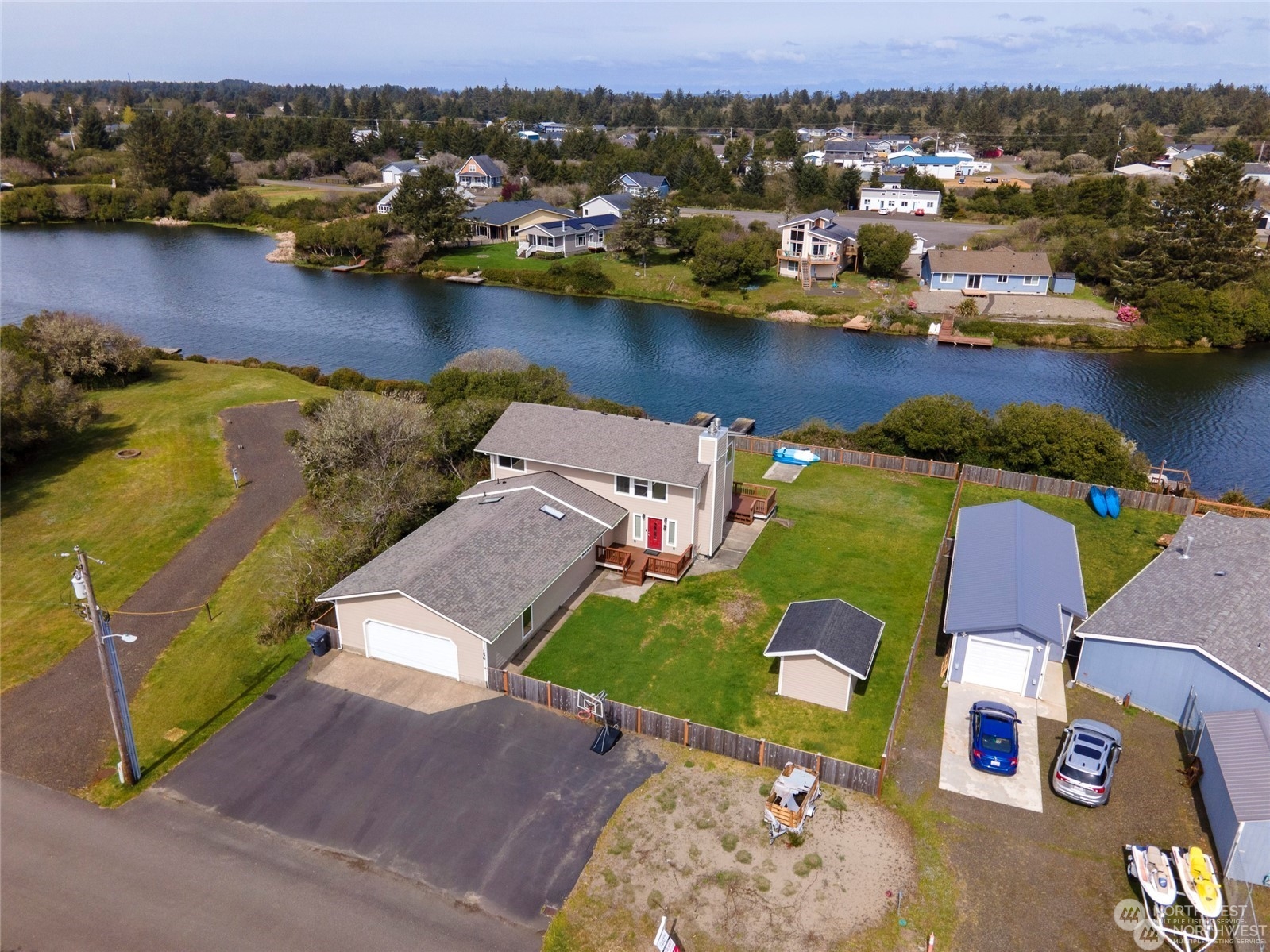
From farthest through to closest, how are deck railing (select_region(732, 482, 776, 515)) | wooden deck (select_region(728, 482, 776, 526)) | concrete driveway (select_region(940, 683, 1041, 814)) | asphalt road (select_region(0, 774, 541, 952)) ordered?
deck railing (select_region(732, 482, 776, 515)) → wooden deck (select_region(728, 482, 776, 526)) → concrete driveway (select_region(940, 683, 1041, 814)) → asphalt road (select_region(0, 774, 541, 952))

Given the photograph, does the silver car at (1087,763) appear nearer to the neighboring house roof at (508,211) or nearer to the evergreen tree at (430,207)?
the evergreen tree at (430,207)

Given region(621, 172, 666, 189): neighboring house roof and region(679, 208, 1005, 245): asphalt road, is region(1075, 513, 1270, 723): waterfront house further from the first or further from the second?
region(621, 172, 666, 189): neighboring house roof

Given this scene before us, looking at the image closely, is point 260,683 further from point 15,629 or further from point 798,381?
point 798,381

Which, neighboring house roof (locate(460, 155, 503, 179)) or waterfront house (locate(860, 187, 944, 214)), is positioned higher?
neighboring house roof (locate(460, 155, 503, 179))

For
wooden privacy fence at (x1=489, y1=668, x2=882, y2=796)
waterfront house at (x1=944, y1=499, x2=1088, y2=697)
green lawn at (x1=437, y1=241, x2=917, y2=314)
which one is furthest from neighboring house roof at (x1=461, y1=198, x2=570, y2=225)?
wooden privacy fence at (x1=489, y1=668, x2=882, y2=796)

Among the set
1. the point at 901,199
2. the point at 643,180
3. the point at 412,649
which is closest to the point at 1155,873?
the point at 412,649

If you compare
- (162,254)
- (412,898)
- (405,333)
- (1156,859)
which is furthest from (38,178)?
(1156,859)
